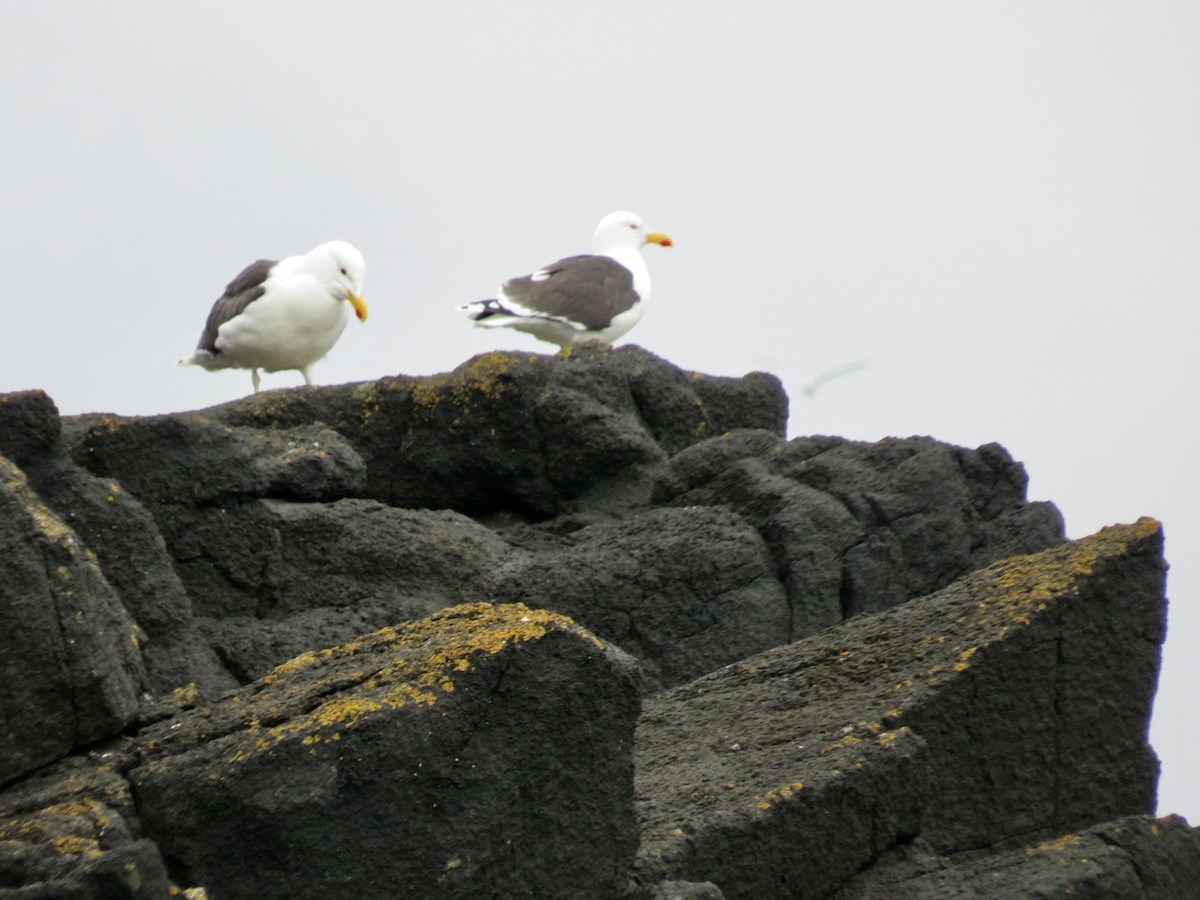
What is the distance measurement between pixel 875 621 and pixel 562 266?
12.6 metres

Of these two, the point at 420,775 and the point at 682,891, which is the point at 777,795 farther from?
the point at 420,775

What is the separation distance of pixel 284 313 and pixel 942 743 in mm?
11163

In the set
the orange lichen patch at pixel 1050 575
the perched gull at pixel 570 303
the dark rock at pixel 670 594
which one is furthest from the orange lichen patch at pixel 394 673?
the perched gull at pixel 570 303

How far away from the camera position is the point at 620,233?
21531mm

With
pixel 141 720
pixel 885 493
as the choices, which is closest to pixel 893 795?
pixel 141 720

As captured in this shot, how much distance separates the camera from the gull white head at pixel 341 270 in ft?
54.0

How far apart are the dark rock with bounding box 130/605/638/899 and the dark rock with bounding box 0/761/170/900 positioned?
0.39 ft

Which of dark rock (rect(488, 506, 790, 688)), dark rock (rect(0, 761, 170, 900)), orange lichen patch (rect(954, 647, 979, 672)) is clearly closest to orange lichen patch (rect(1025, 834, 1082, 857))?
orange lichen patch (rect(954, 647, 979, 672))

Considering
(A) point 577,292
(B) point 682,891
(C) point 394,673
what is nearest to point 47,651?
(C) point 394,673

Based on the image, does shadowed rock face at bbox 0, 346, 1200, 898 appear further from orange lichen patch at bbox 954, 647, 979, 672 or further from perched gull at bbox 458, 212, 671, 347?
perched gull at bbox 458, 212, 671, 347

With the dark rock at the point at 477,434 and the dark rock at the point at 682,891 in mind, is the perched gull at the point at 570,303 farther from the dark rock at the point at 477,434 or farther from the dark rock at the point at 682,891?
the dark rock at the point at 682,891

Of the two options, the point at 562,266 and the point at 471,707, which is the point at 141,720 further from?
the point at 562,266

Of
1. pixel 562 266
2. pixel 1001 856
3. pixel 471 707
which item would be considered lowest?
pixel 1001 856

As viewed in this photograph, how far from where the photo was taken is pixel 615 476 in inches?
361
